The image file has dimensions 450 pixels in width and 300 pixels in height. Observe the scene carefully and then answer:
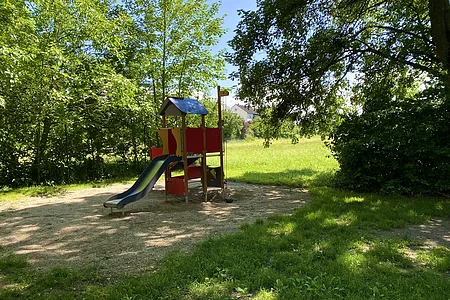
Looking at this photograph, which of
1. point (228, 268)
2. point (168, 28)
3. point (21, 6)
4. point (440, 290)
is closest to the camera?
point (440, 290)

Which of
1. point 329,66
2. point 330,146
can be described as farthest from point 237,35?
point 330,146

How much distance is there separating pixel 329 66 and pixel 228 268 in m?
6.88

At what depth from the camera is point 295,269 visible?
3.13 m

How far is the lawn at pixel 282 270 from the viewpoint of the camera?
270cm

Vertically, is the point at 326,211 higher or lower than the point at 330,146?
lower

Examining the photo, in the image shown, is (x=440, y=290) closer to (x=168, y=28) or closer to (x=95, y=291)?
(x=95, y=291)

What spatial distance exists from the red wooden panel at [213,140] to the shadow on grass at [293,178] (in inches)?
94.0

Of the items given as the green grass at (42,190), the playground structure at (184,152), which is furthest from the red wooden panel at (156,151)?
the green grass at (42,190)

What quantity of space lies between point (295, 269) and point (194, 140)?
4.53m

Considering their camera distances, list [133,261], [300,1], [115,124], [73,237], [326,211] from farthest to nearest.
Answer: [115,124]
[300,1]
[326,211]
[73,237]
[133,261]

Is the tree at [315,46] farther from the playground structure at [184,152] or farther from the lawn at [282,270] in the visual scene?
the lawn at [282,270]

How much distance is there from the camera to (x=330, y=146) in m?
8.09

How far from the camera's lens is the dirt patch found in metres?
3.77

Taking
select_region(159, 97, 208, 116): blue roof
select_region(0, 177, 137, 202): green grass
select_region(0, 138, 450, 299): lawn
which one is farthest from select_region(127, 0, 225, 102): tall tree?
select_region(0, 138, 450, 299): lawn
